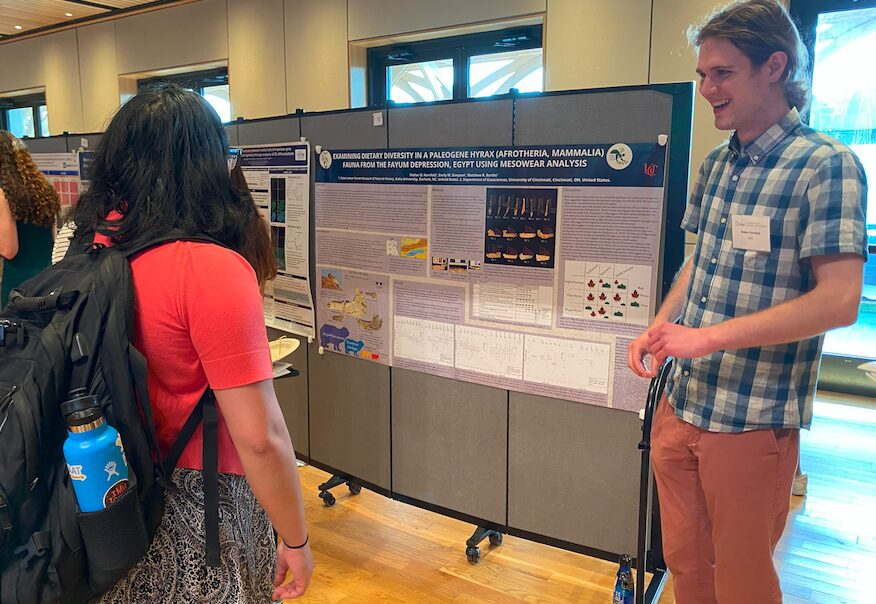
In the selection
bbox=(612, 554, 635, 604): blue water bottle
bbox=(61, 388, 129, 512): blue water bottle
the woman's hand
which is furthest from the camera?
bbox=(612, 554, 635, 604): blue water bottle

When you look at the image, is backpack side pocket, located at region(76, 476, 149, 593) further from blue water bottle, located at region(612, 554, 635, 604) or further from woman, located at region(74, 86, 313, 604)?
blue water bottle, located at region(612, 554, 635, 604)

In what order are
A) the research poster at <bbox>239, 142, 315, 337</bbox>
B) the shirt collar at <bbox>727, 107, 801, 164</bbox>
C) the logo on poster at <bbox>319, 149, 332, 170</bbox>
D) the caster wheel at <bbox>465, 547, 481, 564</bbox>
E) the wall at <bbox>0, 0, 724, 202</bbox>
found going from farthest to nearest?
the wall at <bbox>0, 0, 724, 202</bbox>, the research poster at <bbox>239, 142, 315, 337</bbox>, the logo on poster at <bbox>319, 149, 332, 170</bbox>, the caster wheel at <bbox>465, 547, 481, 564</bbox>, the shirt collar at <bbox>727, 107, 801, 164</bbox>

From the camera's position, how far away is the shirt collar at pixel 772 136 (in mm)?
1414

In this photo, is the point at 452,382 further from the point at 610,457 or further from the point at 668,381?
the point at 668,381

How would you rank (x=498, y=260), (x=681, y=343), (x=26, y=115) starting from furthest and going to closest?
(x=26, y=115)
(x=498, y=260)
(x=681, y=343)

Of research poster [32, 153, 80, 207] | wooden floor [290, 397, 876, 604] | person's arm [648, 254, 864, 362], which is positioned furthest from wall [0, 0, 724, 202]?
person's arm [648, 254, 864, 362]

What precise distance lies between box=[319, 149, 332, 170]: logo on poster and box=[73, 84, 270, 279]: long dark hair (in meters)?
1.58

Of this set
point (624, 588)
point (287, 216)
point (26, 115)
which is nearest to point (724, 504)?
point (624, 588)

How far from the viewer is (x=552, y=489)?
90.9 inches

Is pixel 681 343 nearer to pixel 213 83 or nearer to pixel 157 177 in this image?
pixel 157 177

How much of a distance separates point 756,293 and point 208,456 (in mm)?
1126

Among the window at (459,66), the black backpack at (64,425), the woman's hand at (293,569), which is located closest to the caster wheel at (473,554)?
the woman's hand at (293,569)

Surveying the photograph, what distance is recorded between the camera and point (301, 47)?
17.0ft

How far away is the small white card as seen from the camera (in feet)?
4.54
